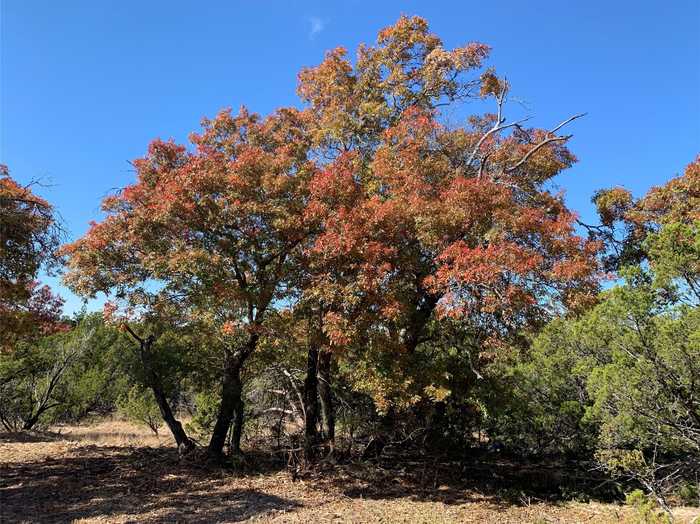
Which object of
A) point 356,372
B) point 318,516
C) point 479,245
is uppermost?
point 479,245

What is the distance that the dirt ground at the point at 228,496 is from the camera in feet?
26.1

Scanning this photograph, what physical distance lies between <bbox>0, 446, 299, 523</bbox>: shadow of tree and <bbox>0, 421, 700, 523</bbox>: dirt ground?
2 cm

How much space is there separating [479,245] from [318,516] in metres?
5.19

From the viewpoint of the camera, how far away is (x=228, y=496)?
9.04 meters

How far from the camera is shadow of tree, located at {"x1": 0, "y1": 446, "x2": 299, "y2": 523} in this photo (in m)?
7.80

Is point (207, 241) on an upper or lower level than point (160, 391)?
upper

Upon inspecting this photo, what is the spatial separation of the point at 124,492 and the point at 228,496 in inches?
73.5

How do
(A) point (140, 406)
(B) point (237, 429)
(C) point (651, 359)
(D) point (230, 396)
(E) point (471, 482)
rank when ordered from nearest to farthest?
(C) point (651, 359) < (D) point (230, 396) < (E) point (471, 482) < (B) point (237, 429) < (A) point (140, 406)

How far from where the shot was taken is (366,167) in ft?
36.5

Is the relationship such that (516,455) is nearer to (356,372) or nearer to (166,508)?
(356,372)

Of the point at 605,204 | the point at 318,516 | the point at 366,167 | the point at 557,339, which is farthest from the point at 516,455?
the point at 366,167

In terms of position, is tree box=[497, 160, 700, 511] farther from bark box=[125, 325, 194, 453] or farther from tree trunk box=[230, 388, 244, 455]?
bark box=[125, 325, 194, 453]

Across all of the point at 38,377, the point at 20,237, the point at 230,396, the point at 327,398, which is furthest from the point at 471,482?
the point at 38,377

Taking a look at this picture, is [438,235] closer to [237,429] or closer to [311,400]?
[311,400]
